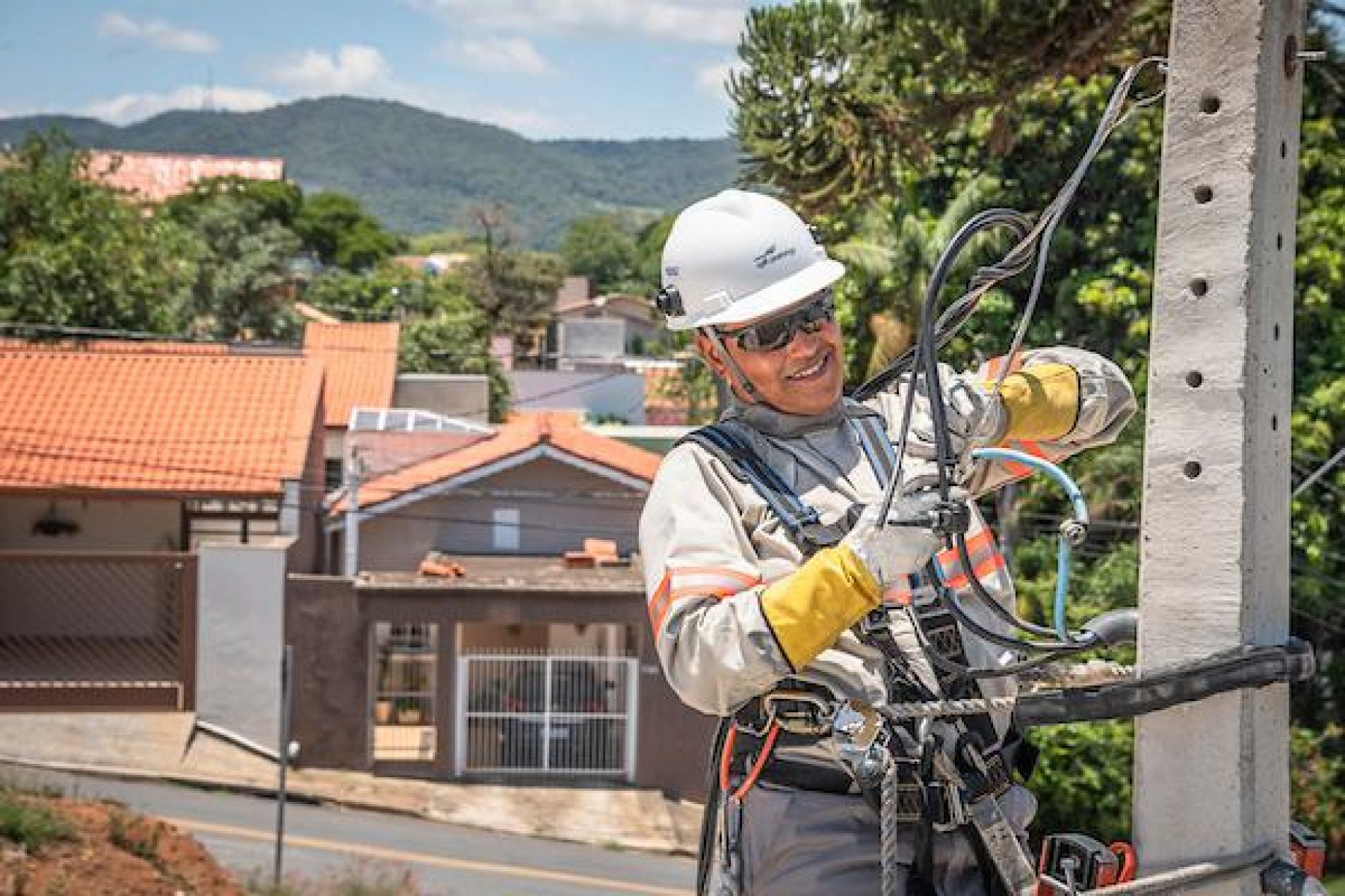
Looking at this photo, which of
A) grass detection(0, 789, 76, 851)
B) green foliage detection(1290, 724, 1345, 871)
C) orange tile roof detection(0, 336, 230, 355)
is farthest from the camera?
orange tile roof detection(0, 336, 230, 355)

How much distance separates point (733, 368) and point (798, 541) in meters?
0.45

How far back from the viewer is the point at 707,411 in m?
45.9

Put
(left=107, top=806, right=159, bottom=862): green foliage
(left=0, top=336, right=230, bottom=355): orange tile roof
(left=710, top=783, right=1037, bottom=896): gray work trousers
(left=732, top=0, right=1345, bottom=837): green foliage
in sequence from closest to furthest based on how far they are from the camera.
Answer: (left=710, top=783, right=1037, bottom=896): gray work trousers → (left=107, top=806, right=159, bottom=862): green foliage → (left=732, top=0, right=1345, bottom=837): green foliage → (left=0, top=336, right=230, bottom=355): orange tile roof

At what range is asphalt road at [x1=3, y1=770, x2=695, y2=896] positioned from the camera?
1945cm

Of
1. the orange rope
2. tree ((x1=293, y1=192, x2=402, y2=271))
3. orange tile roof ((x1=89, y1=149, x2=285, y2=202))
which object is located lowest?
the orange rope

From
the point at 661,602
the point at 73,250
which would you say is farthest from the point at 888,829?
the point at 73,250

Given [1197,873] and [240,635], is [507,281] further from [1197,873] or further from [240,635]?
[1197,873]

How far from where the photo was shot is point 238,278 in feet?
190

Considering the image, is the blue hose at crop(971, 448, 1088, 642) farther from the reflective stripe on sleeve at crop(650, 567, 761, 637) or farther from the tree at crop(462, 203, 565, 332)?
the tree at crop(462, 203, 565, 332)

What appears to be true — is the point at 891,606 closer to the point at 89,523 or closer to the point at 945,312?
the point at 945,312

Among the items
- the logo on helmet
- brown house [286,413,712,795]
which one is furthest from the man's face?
brown house [286,413,712,795]

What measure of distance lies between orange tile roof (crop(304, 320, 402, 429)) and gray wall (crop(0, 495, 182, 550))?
9.14 metres

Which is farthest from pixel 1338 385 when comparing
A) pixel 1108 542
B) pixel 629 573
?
pixel 629 573

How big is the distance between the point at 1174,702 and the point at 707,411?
42892mm
